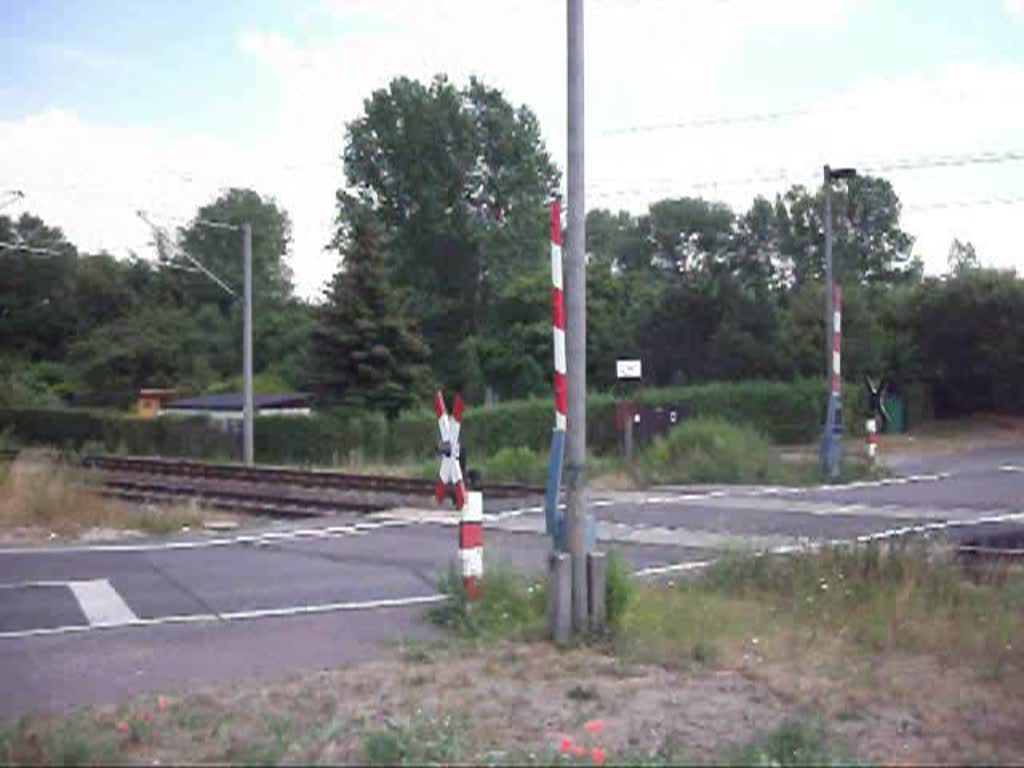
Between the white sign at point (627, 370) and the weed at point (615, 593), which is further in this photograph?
the white sign at point (627, 370)

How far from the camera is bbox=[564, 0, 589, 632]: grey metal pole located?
32.0ft

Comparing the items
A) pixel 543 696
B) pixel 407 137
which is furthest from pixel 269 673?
pixel 407 137

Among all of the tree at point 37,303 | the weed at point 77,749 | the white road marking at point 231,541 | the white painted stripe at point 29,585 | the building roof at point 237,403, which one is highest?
the tree at point 37,303

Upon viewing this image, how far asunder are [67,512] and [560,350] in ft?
49.1

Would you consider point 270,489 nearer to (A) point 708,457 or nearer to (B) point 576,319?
(A) point 708,457

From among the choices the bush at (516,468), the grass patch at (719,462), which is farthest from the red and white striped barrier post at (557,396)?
the bush at (516,468)

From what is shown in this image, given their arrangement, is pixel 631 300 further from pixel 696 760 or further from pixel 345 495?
pixel 696 760

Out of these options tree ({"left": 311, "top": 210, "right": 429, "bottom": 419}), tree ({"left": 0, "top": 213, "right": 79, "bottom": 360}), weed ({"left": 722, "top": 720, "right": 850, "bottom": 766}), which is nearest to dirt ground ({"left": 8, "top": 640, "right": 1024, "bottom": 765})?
weed ({"left": 722, "top": 720, "right": 850, "bottom": 766})

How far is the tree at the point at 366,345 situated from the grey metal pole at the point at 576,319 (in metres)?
40.3

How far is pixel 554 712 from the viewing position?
24.2ft

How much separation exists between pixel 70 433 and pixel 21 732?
2050 inches

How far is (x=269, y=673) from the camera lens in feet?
28.9

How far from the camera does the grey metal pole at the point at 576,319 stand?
9.75 metres

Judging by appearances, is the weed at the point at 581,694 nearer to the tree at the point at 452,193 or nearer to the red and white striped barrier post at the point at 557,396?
the red and white striped barrier post at the point at 557,396
